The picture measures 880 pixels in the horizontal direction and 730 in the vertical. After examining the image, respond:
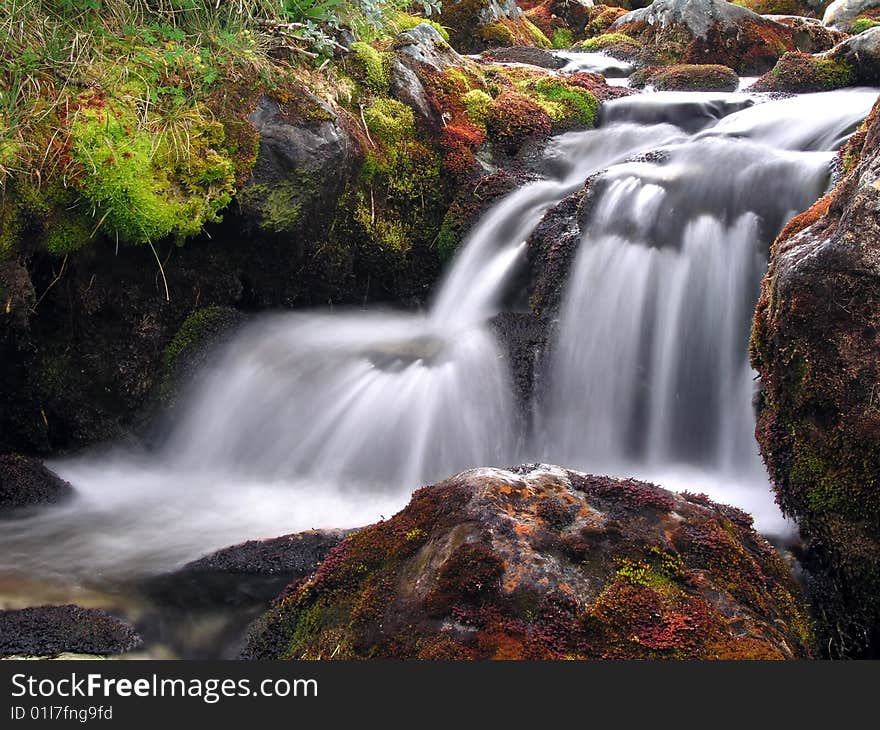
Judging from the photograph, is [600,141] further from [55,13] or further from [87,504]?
[87,504]

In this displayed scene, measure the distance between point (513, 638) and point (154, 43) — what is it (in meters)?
5.13

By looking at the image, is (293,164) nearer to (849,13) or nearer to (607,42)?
(607,42)

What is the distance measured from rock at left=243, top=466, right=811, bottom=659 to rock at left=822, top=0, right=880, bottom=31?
612 inches

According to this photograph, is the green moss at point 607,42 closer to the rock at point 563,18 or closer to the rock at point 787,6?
the rock at point 563,18

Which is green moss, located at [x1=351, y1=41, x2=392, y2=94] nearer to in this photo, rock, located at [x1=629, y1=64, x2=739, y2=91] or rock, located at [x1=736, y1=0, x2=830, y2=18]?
rock, located at [x1=629, y1=64, x2=739, y2=91]

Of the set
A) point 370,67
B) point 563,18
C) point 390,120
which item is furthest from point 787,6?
point 390,120

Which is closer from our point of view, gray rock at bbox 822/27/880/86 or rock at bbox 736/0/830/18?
gray rock at bbox 822/27/880/86

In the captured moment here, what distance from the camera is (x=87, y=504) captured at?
5.14 meters

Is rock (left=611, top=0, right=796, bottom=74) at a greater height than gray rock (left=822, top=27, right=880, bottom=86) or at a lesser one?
greater

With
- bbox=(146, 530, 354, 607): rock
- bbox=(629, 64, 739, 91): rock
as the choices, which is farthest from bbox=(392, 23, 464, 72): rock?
bbox=(146, 530, 354, 607): rock

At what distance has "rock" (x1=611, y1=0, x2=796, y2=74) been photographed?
12.6 metres

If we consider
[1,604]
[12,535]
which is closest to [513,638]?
[1,604]

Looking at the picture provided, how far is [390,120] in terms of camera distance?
711 cm

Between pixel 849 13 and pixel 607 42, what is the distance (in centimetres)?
543
